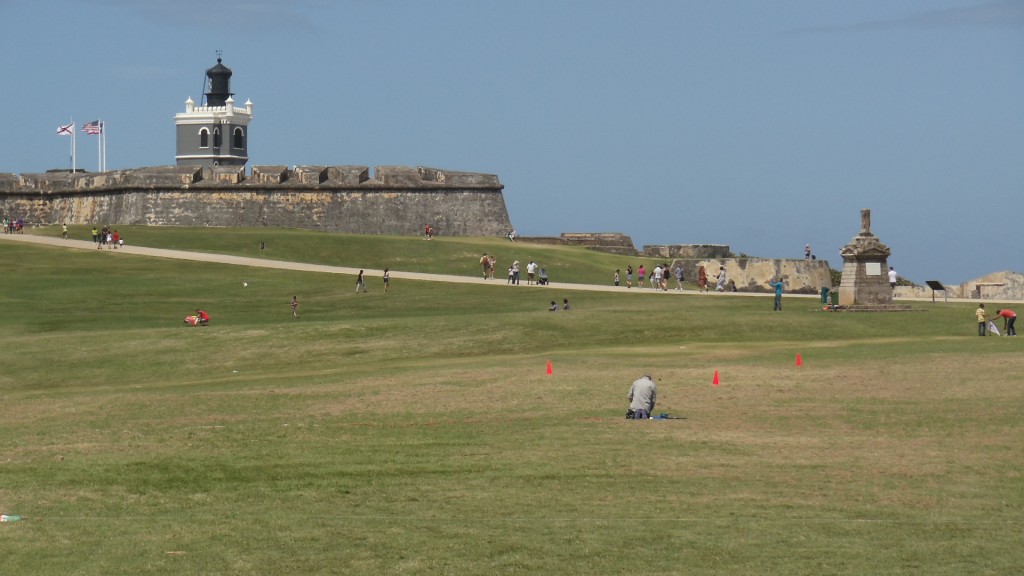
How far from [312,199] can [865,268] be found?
40967 millimetres

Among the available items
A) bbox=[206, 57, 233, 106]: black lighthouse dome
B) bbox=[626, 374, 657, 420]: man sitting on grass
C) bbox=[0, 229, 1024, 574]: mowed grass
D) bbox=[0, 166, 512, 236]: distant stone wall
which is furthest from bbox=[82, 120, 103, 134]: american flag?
bbox=[626, 374, 657, 420]: man sitting on grass

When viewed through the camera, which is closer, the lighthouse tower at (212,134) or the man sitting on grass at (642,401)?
the man sitting on grass at (642,401)

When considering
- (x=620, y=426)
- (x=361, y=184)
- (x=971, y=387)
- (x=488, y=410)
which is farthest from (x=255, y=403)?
(x=361, y=184)

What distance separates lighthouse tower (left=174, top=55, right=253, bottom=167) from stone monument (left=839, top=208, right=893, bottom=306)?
7384 centimetres

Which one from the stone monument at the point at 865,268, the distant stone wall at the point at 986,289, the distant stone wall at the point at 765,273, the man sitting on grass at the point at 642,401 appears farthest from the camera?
the distant stone wall at the point at 765,273

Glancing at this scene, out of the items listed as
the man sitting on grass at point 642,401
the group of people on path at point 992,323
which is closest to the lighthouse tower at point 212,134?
the group of people on path at point 992,323

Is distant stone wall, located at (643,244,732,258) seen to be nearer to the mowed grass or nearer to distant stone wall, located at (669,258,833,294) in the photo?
distant stone wall, located at (669,258,833,294)

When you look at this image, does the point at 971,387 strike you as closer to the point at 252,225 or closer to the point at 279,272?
the point at 279,272

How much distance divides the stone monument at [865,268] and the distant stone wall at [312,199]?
1505 inches

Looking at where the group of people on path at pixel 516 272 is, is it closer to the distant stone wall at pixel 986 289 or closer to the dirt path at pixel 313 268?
the dirt path at pixel 313 268

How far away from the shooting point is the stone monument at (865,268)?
4284cm

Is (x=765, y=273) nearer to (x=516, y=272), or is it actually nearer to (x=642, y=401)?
(x=516, y=272)

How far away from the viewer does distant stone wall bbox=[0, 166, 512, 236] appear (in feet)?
255

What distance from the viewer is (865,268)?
1690 inches
